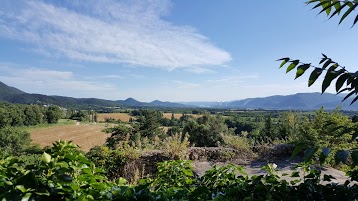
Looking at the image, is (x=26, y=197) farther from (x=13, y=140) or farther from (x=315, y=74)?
(x=13, y=140)

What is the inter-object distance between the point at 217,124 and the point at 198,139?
9.85 feet

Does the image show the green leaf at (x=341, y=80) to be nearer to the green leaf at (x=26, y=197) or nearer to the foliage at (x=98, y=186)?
the foliage at (x=98, y=186)

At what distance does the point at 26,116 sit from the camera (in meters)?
81.0

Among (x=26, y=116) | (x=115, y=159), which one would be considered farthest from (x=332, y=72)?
(x=26, y=116)

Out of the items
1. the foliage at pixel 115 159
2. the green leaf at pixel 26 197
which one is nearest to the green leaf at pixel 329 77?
the green leaf at pixel 26 197

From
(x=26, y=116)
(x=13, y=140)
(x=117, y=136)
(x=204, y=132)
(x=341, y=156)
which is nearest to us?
(x=341, y=156)

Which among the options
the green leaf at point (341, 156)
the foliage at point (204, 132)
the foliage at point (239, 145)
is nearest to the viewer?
the green leaf at point (341, 156)

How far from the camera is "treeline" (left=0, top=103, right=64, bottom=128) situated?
7288 centimetres

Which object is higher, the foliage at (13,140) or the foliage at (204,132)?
the foliage at (204,132)

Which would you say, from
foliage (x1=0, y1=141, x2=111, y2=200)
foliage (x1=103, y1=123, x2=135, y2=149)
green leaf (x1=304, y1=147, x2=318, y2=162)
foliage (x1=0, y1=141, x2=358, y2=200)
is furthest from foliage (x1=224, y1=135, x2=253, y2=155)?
green leaf (x1=304, y1=147, x2=318, y2=162)

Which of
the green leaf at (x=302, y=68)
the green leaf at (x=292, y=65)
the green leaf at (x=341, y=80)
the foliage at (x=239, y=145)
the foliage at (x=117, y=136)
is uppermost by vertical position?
the green leaf at (x=292, y=65)

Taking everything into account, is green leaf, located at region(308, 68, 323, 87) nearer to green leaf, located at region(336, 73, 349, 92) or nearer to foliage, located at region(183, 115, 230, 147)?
green leaf, located at region(336, 73, 349, 92)

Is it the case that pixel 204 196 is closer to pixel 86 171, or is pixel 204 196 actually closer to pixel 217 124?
pixel 86 171

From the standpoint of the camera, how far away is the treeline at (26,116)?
7288 cm
